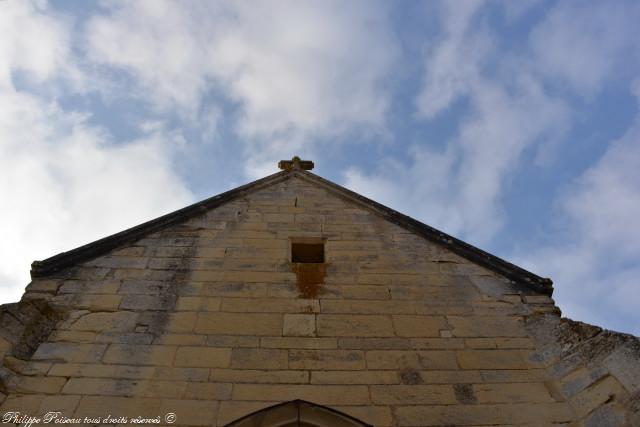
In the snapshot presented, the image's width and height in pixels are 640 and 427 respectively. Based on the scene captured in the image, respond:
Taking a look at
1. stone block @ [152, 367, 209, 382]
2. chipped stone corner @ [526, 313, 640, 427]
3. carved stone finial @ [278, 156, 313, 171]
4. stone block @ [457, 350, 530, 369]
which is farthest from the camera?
carved stone finial @ [278, 156, 313, 171]

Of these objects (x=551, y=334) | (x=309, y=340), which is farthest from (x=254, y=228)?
(x=551, y=334)

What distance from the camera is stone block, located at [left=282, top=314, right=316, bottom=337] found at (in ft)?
14.1

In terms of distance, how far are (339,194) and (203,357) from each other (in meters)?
2.96

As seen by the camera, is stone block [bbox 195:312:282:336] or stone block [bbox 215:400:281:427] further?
stone block [bbox 195:312:282:336]

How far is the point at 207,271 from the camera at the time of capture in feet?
16.2

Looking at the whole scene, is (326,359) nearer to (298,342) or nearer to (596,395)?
(298,342)

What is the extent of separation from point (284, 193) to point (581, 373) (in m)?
3.79

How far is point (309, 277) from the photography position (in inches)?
194

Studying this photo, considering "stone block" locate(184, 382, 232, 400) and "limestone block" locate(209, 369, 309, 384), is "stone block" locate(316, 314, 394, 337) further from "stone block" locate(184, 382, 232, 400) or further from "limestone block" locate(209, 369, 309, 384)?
"stone block" locate(184, 382, 232, 400)

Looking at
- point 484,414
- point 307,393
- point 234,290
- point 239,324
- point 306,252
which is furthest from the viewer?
point 306,252

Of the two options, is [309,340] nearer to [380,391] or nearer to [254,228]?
[380,391]

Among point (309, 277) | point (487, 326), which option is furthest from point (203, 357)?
point (487, 326)

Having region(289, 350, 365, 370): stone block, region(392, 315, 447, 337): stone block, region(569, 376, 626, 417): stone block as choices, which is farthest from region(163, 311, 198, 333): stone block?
region(569, 376, 626, 417): stone block

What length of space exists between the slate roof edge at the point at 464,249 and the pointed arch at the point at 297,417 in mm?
2387
